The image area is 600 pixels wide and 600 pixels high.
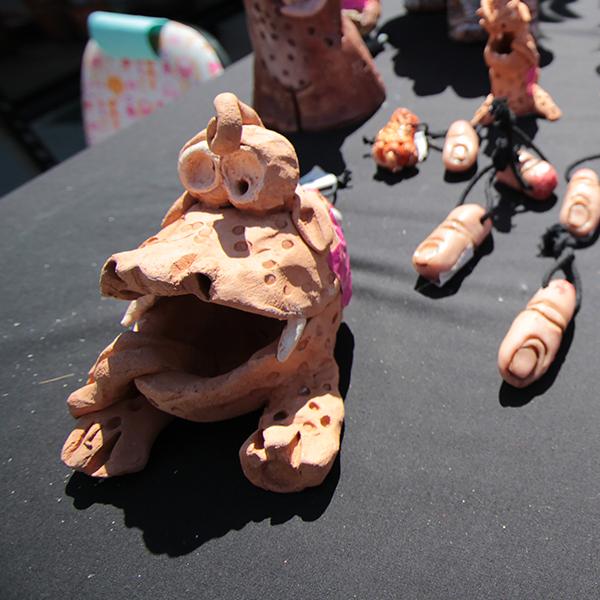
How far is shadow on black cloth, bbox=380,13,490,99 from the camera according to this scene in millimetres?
1963

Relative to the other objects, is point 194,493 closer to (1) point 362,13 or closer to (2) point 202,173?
(2) point 202,173

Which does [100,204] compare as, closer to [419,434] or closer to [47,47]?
[419,434]

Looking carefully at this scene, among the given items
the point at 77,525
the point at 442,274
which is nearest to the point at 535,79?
the point at 442,274

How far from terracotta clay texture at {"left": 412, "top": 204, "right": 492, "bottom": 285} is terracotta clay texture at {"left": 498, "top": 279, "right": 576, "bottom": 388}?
0.72 ft

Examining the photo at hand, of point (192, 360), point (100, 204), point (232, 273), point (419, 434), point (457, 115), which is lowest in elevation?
point (457, 115)

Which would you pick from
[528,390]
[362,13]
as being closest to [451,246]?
[528,390]

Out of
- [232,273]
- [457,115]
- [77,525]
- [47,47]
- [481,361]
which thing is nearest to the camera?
[232,273]

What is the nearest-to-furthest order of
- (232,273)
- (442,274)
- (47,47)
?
(232,273), (442,274), (47,47)

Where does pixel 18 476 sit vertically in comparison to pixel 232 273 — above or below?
below

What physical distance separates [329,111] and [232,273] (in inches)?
49.0

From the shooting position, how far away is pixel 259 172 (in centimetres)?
80

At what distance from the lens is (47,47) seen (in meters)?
3.84

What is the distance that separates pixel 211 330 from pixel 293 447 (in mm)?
304

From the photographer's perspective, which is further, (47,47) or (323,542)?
(47,47)
